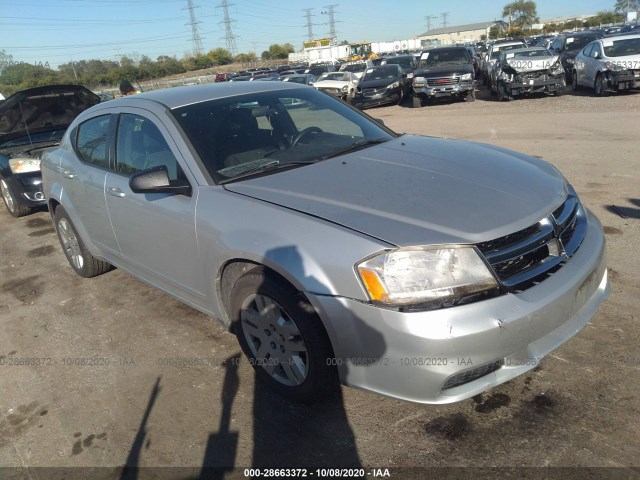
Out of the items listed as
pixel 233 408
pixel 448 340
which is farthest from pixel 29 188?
pixel 448 340

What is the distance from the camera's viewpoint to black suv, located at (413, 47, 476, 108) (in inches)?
668

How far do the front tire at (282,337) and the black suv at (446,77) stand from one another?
15526 millimetres

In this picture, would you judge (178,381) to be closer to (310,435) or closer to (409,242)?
(310,435)

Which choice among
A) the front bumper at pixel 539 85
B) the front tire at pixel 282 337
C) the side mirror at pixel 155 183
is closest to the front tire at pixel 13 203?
the side mirror at pixel 155 183

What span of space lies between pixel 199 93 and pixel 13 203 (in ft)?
18.2

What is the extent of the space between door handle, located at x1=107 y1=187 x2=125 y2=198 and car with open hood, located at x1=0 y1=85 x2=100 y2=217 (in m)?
4.27

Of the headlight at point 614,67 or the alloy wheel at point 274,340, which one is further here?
the headlight at point 614,67

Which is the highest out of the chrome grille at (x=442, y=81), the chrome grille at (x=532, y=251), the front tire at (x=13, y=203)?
the chrome grille at (x=442, y=81)

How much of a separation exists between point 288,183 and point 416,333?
47.8 inches

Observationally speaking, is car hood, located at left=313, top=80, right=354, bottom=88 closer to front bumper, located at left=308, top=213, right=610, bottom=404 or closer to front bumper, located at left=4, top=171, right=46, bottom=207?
front bumper, located at left=4, top=171, right=46, bottom=207

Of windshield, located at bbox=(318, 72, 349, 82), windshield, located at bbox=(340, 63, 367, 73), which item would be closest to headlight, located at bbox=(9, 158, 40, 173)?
windshield, located at bbox=(318, 72, 349, 82)

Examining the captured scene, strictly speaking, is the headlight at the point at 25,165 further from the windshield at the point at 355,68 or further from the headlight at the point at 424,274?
the windshield at the point at 355,68

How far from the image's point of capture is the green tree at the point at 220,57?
8781 centimetres

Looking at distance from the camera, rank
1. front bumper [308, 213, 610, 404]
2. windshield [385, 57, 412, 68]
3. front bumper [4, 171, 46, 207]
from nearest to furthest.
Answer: front bumper [308, 213, 610, 404], front bumper [4, 171, 46, 207], windshield [385, 57, 412, 68]
